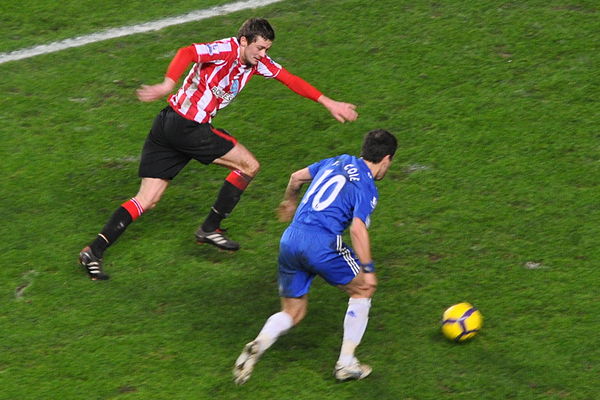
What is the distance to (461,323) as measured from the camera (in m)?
7.52

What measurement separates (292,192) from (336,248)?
71 cm

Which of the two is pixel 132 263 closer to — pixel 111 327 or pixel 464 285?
pixel 111 327

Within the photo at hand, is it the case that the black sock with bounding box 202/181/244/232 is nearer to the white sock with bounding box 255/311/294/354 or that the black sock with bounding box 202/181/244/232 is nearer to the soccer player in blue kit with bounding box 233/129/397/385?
the soccer player in blue kit with bounding box 233/129/397/385

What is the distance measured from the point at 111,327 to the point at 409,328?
2.22m

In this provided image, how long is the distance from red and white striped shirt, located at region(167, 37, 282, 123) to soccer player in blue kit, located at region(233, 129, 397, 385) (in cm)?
171

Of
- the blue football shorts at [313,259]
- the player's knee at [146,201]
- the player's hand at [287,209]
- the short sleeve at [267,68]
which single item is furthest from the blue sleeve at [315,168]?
the player's knee at [146,201]

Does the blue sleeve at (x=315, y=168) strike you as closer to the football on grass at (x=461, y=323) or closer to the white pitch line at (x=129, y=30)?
the football on grass at (x=461, y=323)

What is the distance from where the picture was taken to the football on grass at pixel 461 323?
24.6 feet

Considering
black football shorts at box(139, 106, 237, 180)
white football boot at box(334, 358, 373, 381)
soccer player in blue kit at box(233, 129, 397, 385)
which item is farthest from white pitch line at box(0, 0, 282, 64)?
white football boot at box(334, 358, 373, 381)

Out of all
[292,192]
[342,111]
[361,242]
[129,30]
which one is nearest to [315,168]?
[292,192]

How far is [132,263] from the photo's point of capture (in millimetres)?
8680

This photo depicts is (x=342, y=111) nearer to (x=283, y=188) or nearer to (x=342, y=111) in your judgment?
(x=342, y=111)

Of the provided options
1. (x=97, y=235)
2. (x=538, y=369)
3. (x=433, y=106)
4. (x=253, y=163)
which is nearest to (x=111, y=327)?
(x=97, y=235)

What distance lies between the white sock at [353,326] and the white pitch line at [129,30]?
6.12 m
